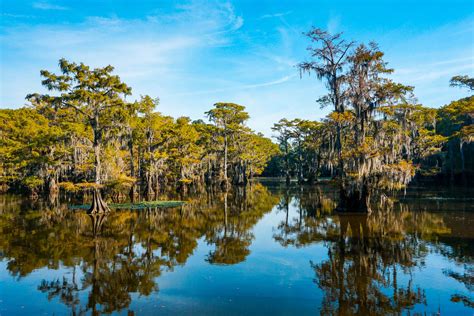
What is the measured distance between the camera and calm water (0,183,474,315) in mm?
8070

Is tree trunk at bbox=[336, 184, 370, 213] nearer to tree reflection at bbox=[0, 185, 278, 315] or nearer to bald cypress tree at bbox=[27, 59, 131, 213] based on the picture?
tree reflection at bbox=[0, 185, 278, 315]

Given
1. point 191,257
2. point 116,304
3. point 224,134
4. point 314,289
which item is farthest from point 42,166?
point 314,289

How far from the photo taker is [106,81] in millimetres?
24531

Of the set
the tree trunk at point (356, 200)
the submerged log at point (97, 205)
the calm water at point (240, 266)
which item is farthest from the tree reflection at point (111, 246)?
the tree trunk at point (356, 200)

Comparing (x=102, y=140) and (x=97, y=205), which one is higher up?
(x=102, y=140)

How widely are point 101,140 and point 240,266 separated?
68.2 ft

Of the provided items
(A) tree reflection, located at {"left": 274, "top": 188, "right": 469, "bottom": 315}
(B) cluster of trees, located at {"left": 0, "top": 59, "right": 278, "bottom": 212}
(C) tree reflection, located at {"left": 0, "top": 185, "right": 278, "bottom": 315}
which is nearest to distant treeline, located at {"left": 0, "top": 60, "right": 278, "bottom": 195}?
(B) cluster of trees, located at {"left": 0, "top": 59, "right": 278, "bottom": 212}

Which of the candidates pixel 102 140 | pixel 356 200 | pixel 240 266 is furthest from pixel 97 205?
pixel 356 200

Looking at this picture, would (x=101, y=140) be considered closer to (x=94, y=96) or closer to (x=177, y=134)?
(x=94, y=96)

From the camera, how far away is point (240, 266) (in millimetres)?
11414

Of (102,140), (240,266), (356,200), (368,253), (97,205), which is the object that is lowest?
(240,266)

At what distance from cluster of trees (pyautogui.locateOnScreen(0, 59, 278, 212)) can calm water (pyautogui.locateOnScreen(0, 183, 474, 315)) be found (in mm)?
8989

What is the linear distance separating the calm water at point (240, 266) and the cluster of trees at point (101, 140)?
29.5 feet

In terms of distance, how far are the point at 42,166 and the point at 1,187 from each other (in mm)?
16907
